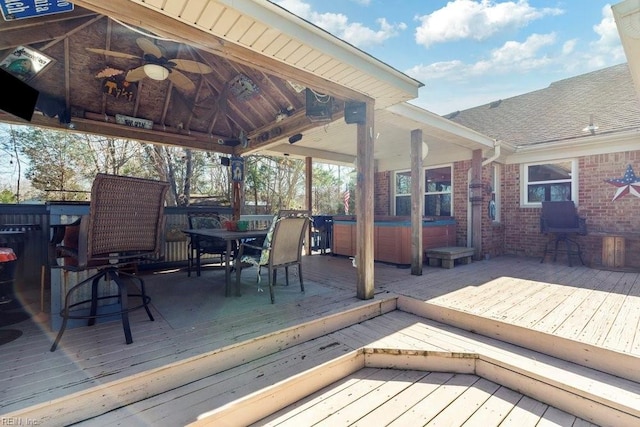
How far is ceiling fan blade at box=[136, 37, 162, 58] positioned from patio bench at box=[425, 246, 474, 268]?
5.42 metres

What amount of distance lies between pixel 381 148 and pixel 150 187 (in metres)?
6.01

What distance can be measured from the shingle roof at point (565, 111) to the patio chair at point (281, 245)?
582cm

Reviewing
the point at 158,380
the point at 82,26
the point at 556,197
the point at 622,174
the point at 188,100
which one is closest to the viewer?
the point at 158,380

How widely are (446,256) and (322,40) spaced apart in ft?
14.8

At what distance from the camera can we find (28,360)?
2061 mm

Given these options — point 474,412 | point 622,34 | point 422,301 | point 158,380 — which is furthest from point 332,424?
point 622,34

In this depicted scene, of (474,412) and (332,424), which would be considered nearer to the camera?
(332,424)

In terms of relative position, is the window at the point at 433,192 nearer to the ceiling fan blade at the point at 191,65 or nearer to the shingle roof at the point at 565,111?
the shingle roof at the point at 565,111

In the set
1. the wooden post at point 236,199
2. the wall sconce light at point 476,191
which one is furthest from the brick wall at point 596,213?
the wooden post at point 236,199

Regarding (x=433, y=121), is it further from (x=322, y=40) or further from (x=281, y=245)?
(x=281, y=245)

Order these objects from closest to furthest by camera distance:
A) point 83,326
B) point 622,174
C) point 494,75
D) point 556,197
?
point 83,326
point 622,174
point 556,197
point 494,75

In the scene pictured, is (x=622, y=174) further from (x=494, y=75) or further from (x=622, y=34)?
(x=494, y=75)

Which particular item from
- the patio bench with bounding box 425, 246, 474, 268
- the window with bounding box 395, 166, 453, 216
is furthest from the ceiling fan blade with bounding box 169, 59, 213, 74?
the window with bounding box 395, 166, 453, 216

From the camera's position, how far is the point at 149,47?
3303 mm
